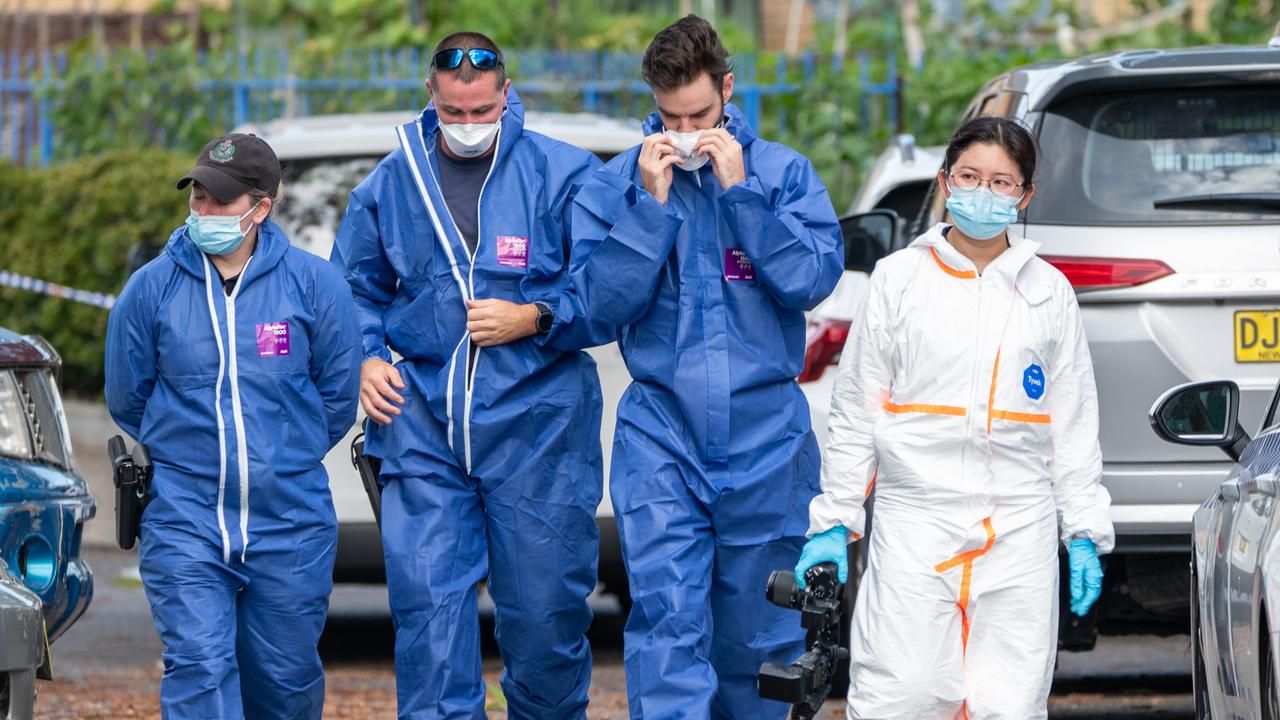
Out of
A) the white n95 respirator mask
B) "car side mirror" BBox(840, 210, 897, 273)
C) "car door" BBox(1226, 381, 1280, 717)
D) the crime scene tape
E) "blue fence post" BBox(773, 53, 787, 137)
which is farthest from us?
"blue fence post" BBox(773, 53, 787, 137)

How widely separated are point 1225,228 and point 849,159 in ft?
27.1

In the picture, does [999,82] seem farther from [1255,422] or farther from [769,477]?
[769,477]

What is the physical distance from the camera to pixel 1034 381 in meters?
4.66

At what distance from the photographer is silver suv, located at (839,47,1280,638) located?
5.63m

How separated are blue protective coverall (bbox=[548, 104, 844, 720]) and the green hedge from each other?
7984 millimetres

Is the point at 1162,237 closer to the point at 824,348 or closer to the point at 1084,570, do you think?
the point at 1084,570

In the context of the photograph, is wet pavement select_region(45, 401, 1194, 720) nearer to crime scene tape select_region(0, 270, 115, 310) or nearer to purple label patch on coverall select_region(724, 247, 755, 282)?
purple label patch on coverall select_region(724, 247, 755, 282)

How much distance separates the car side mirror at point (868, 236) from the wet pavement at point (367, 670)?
160 cm

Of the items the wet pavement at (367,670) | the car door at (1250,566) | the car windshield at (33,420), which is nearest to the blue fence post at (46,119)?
the wet pavement at (367,670)

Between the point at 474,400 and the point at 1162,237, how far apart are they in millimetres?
1962

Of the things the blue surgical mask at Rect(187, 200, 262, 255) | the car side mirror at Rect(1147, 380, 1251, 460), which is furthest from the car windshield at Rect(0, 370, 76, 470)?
the car side mirror at Rect(1147, 380, 1251, 460)

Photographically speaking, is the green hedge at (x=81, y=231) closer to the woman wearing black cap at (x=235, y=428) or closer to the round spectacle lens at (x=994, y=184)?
the woman wearing black cap at (x=235, y=428)

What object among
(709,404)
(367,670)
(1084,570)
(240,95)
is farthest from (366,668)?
(240,95)

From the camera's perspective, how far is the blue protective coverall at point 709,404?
198 inches
